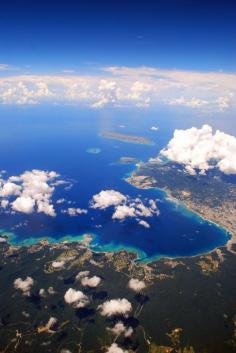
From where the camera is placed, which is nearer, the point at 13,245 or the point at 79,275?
the point at 79,275

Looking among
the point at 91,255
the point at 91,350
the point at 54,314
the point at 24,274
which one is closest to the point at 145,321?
the point at 91,350

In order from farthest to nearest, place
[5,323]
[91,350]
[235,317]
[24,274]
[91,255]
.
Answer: [91,255] → [24,274] → [235,317] → [5,323] → [91,350]

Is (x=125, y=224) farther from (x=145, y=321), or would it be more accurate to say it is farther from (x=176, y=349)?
(x=176, y=349)

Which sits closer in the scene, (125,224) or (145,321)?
(145,321)

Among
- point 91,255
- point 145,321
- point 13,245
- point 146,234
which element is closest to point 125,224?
point 146,234

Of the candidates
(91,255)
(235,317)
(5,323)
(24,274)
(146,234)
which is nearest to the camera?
(5,323)

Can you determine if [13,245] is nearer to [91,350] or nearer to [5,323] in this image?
[5,323]
